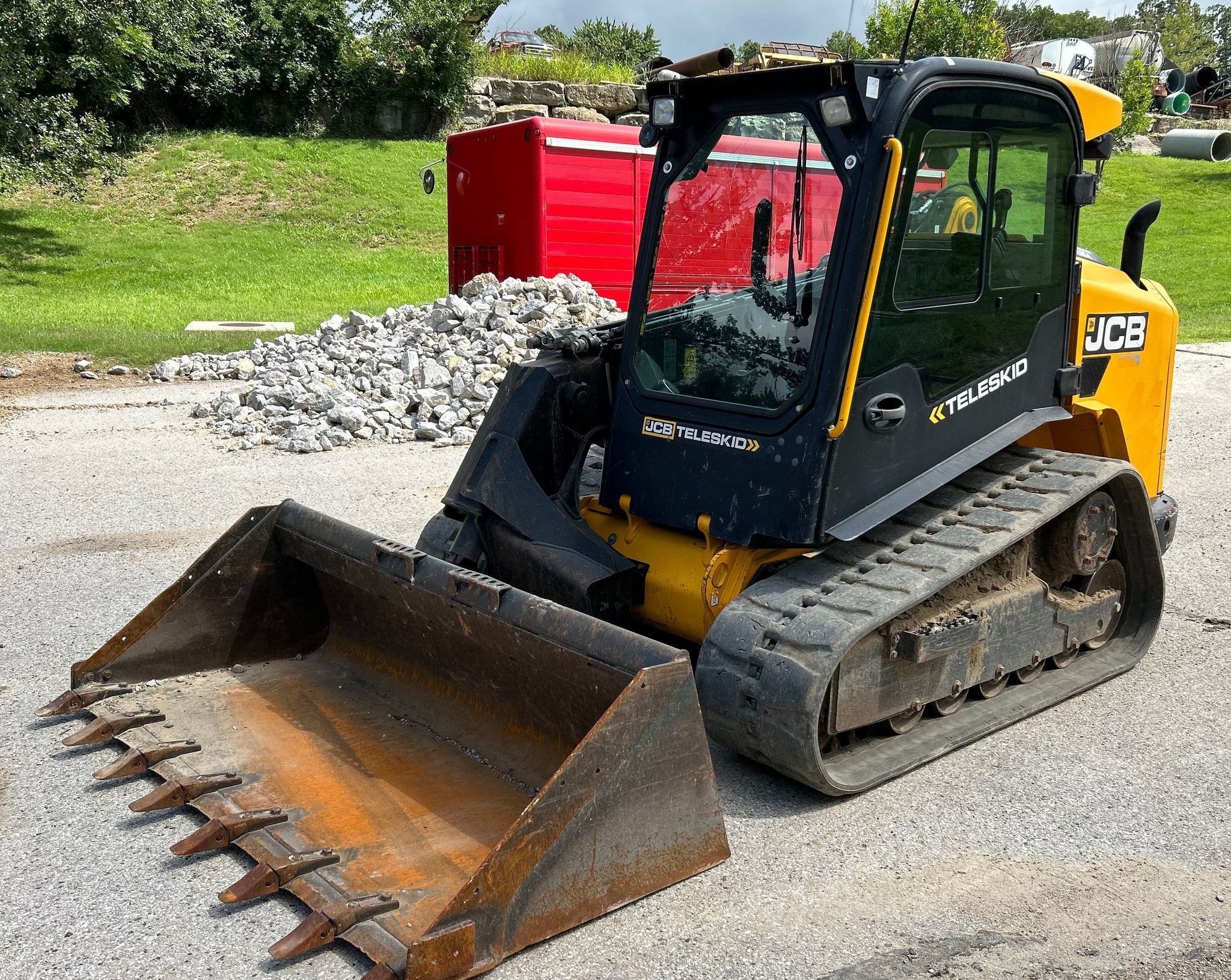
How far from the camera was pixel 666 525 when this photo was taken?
183 inches

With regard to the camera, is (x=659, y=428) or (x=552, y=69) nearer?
(x=659, y=428)

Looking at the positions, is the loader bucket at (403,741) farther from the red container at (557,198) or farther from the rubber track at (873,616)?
the red container at (557,198)

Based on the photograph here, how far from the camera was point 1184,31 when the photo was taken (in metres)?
65.3

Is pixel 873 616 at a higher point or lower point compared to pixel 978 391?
lower

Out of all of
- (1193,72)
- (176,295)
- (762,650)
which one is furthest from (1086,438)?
(176,295)

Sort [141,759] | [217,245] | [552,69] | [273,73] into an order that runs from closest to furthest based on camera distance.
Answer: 1. [141,759]
2. [217,245]
3. [273,73]
4. [552,69]

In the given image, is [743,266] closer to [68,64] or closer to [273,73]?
[68,64]

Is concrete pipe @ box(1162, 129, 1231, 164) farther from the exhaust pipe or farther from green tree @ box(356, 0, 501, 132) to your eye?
green tree @ box(356, 0, 501, 132)

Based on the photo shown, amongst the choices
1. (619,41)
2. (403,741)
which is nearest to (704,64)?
(403,741)

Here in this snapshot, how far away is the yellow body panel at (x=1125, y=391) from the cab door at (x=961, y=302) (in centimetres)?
34

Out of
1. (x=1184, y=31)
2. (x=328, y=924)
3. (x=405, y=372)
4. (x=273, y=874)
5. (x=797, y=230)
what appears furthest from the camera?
(x=1184, y=31)

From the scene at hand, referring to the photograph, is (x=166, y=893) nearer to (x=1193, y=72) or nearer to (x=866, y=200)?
(x=866, y=200)

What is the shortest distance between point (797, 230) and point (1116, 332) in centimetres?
197

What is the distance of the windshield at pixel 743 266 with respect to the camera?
4.21 m
